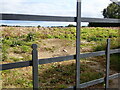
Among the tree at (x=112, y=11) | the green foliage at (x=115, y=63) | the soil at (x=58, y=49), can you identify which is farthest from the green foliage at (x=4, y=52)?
the tree at (x=112, y=11)

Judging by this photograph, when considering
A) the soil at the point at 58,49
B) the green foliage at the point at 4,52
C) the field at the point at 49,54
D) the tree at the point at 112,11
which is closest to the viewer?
the field at the point at 49,54

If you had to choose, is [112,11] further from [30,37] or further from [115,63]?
[30,37]

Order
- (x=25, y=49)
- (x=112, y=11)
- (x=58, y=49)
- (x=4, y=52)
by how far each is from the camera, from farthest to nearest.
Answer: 1. (x=112, y=11)
2. (x=58, y=49)
3. (x=25, y=49)
4. (x=4, y=52)

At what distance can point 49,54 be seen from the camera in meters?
3.64

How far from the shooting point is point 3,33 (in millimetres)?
3051

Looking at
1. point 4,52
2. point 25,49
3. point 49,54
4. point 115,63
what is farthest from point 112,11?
point 4,52

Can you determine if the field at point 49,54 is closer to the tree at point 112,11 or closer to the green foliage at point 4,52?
the green foliage at point 4,52

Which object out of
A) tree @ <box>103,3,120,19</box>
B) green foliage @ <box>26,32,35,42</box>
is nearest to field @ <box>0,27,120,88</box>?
green foliage @ <box>26,32,35,42</box>

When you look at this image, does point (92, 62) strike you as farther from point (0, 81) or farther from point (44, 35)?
point (0, 81)

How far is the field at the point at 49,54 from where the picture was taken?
2.83 m

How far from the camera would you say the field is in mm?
2834

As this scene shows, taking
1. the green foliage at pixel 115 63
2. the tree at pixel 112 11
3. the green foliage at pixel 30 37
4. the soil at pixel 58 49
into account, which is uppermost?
the tree at pixel 112 11

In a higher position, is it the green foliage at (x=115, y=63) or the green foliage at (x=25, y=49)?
the green foliage at (x=25, y=49)

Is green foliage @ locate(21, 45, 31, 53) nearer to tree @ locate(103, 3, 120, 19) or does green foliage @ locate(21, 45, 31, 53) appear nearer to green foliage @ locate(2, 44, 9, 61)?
green foliage @ locate(2, 44, 9, 61)
